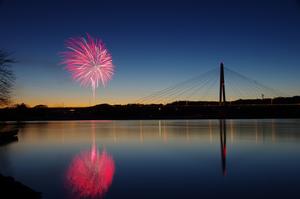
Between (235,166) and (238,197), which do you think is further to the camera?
(235,166)

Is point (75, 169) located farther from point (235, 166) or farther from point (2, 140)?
point (2, 140)

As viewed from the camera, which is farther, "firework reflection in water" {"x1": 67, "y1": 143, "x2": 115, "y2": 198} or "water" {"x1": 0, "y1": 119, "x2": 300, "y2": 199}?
"firework reflection in water" {"x1": 67, "y1": 143, "x2": 115, "y2": 198}

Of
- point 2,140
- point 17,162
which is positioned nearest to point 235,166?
point 17,162

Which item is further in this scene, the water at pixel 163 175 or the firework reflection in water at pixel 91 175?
the firework reflection in water at pixel 91 175

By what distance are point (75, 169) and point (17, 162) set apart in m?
4.43

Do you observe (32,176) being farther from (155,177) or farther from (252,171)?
(252,171)

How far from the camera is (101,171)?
14758 millimetres

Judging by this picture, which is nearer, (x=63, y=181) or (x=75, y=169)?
(x=63, y=181)

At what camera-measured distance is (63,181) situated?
11977 mm

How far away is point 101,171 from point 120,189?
13.6 feet

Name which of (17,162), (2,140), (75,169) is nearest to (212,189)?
Result: (75,169)

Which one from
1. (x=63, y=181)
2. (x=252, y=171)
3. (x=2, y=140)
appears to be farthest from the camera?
→ (x=2, y=140)

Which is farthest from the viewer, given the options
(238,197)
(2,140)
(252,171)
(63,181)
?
(2,140)

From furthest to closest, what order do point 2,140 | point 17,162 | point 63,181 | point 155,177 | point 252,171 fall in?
point 2,140, point 17,162, point 252,171, point 155,177, point 63,181
